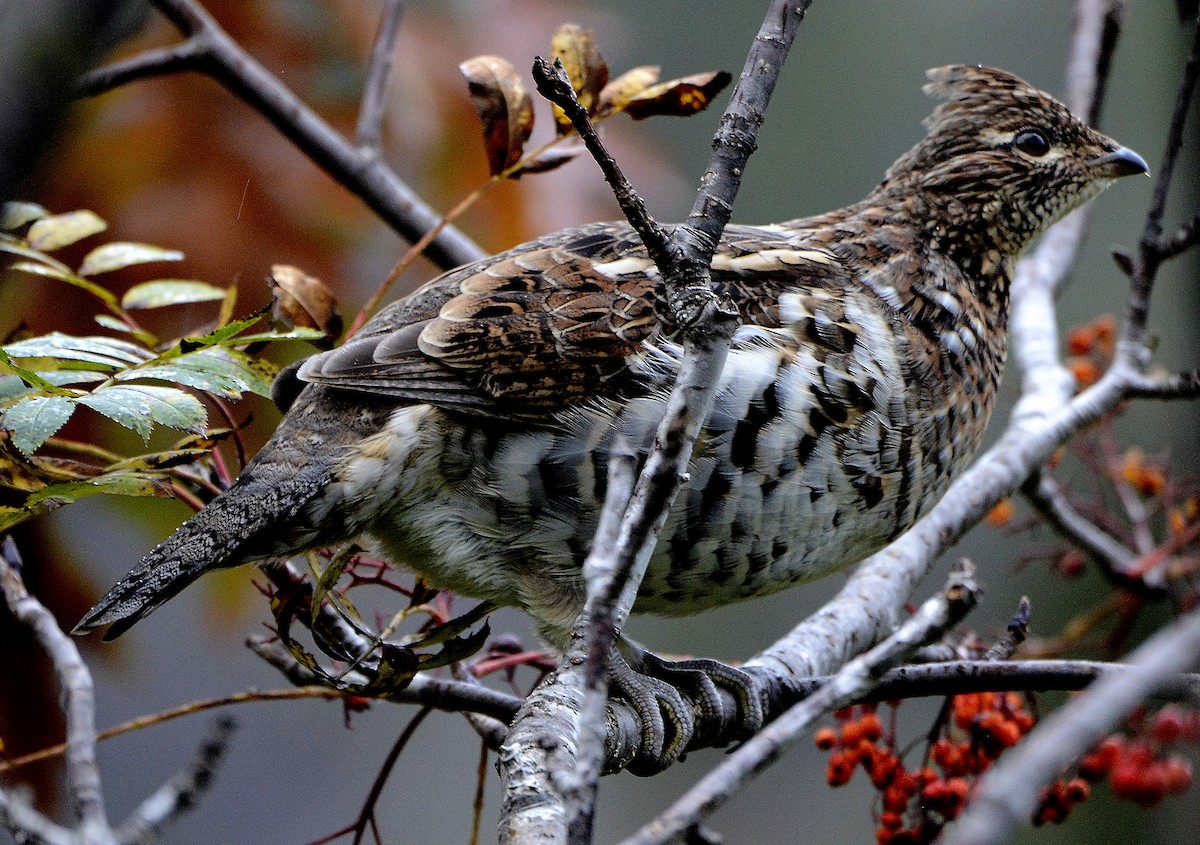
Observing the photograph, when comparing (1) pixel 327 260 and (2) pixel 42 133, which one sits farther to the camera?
(1) pixel 327 260

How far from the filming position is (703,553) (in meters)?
2.40

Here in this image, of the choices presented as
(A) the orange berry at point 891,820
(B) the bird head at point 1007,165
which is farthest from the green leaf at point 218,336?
(B) the bird head at point 1007,165

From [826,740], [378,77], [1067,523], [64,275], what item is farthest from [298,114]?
[1067,523]

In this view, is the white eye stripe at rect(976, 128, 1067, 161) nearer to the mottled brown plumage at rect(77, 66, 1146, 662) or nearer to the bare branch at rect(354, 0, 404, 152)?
Result: the mottled brown plumage at rect(77, 66, 1146, 662)

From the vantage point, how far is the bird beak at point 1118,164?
10.0ft

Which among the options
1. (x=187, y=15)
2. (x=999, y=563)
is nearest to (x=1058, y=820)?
(x=187, y=15)

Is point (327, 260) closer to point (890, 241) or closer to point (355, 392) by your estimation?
point (355, 392)

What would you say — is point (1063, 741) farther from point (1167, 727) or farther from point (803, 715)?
point (1167, 727)

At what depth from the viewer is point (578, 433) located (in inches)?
92.0

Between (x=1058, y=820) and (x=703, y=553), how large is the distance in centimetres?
100

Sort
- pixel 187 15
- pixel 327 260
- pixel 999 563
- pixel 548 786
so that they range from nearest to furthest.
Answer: pixel 548 786 < pixel 187 15 < pixel 327 260 < pixel 999 563

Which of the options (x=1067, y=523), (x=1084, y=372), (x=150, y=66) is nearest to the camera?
(x=150, y=66)

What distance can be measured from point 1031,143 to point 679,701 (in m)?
1.81

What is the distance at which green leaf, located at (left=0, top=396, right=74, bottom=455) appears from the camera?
5.24ft
